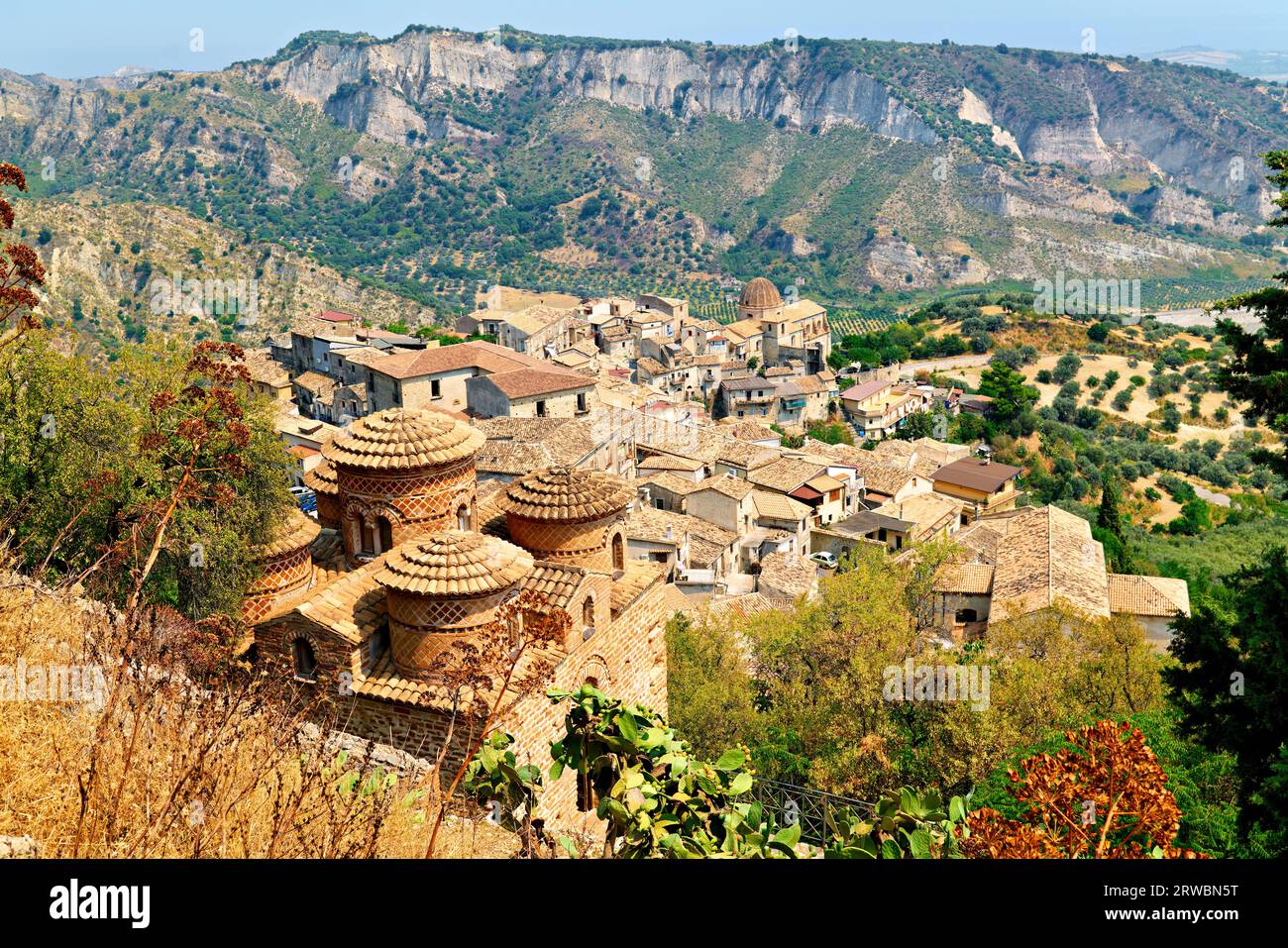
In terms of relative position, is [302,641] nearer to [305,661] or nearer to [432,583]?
[305,661]

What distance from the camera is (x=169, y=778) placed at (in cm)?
691

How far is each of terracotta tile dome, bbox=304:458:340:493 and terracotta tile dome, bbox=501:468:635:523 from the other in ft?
11.1

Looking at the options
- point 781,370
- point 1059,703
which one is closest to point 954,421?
point 781,370

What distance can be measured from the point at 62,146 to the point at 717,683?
20585cm

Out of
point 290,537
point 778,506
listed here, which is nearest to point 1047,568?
point 778,506

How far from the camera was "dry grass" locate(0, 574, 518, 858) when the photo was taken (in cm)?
643

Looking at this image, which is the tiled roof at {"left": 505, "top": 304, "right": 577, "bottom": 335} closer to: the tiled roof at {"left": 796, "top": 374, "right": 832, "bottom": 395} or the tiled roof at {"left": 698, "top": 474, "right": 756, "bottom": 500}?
the tiled roof at {"left": 796, "top": 374, "right": 832, "bottom": 395}

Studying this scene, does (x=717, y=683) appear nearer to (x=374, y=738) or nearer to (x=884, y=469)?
(x=374, y=738)

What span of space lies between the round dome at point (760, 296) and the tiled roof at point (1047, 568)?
5703cm

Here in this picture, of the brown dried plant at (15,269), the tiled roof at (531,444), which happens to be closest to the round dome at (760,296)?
the tiled roof at (531,444)

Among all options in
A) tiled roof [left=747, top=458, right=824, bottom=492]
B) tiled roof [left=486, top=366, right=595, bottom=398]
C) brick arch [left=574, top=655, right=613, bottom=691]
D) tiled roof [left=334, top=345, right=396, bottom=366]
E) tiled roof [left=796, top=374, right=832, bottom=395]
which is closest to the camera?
brick arch [left=574, top=655, right=613, bottom=691]

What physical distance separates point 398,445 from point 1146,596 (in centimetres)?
2905

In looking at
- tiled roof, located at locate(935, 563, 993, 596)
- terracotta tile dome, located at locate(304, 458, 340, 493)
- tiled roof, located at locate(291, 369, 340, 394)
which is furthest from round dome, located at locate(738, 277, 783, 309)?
terracotta tile dome, located at locate(304, 458, 340, 493)

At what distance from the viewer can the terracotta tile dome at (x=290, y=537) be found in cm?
1602
